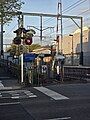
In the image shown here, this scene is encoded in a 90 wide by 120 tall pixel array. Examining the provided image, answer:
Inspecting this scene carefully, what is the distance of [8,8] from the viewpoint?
79.1ft

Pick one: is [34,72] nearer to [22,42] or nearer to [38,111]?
[22,42]

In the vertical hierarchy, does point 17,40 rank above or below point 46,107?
above

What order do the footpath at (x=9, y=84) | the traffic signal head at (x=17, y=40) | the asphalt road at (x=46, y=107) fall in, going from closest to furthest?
1. the asphalt road at (x=46, y=107)
2. the footpath at (x=9, y=84)
3. the traffic signal head at (x=17, y=40)

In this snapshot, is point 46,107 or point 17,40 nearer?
point 46,107

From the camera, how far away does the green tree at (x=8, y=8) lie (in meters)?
23.1

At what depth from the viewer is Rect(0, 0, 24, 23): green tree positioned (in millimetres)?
23098

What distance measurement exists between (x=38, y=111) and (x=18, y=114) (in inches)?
31.5

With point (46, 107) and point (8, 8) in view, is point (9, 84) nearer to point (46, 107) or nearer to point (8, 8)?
point (8, 8)

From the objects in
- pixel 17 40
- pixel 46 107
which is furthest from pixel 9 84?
pixel 46 107

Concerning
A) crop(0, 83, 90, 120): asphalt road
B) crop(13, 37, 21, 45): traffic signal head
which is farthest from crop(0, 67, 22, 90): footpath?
crop(0, 83, 90, 120): asphalt road

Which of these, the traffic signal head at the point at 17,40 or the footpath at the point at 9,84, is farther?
the traffic signal head at the point at 17,40

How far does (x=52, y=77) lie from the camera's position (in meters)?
27.3

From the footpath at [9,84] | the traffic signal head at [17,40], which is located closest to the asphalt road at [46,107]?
the footpath at [9,84]

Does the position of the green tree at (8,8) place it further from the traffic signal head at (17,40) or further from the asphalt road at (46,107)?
the asphalt road at (46,107)
